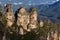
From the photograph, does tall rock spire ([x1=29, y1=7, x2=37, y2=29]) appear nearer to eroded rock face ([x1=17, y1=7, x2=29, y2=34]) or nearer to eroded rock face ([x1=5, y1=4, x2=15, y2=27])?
eroded rock face ([x1=17, y1=7, x2=29, y2=34])

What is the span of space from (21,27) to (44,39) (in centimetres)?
597

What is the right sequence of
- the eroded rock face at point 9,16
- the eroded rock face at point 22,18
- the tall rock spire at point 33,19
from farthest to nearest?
the tall rock spire at point 33,19
the eroded rock face at point 22,18
the eroded rock face at point 9,16

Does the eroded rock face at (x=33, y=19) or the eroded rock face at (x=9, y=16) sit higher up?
the eroded rock face at (x=9, y=16)

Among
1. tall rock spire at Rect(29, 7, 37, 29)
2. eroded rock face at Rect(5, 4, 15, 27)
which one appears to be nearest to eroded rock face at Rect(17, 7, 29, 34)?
tall rock spire at Rect(29, 7, 37, 29)

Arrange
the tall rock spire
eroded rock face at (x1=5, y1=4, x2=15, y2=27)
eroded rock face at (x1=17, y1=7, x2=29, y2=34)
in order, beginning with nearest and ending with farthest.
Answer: eroded rock face at (x1=5, y1=4, x2=15, y2=27), eroded rock face at (x1=17, y1=7, x2=29, y2=34), the tall rock spire

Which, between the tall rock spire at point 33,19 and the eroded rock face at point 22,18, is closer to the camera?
the eroded rock face at point 22,18

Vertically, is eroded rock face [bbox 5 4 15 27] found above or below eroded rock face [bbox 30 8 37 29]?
above

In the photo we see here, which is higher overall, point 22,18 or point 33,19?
point 22,18

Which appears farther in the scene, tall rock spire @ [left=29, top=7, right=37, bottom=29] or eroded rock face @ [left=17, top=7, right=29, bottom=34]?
A: tall rock spire @ [left=29, top=7, right=37, bottom=29]

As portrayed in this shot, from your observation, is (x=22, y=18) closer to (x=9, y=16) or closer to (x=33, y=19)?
(x=9, y=16)

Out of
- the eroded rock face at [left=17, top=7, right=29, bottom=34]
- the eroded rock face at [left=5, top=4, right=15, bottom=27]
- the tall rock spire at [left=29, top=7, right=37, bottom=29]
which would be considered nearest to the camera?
the eroded rock face at [left=5, top=4, right=15, bottom=27]

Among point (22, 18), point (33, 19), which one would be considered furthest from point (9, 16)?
point (33, 19)

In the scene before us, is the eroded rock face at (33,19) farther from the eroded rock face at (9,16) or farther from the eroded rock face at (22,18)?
the eroded rock face at (9,16)

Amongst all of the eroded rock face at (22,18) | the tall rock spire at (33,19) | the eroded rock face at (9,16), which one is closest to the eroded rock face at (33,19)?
the tall rock spire at (33,19)
